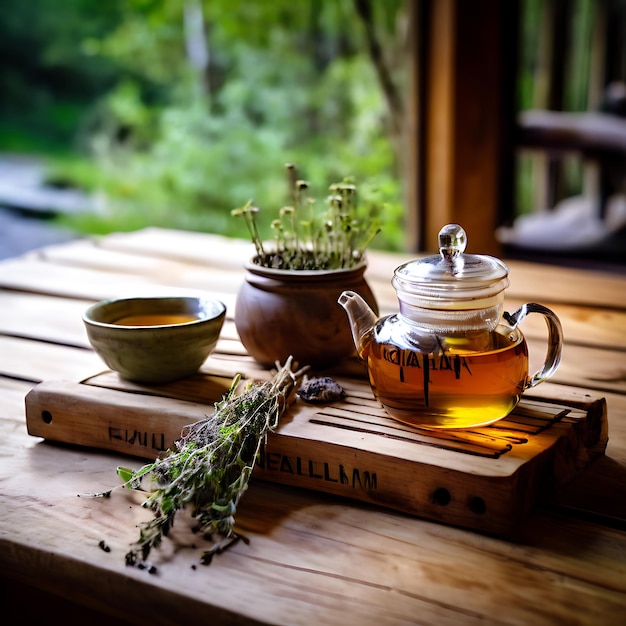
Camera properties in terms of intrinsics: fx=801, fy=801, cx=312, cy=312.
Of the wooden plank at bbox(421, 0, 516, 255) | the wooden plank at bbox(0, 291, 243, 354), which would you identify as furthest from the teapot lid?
the wooden plank at bbox(421, 0, 516, 255)

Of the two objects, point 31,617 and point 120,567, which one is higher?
point 120,567

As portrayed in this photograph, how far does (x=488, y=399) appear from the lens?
2.67 feet

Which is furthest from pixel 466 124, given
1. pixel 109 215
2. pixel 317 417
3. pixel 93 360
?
pixel 109 215

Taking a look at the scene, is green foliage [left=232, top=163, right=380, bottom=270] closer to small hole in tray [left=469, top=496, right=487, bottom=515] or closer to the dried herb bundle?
the dried herb bundle

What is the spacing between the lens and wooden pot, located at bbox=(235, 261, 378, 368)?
Result: 103cm

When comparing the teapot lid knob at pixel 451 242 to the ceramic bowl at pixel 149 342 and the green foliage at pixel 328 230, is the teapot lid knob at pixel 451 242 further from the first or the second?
the ceramic bowl at pixel 149 342

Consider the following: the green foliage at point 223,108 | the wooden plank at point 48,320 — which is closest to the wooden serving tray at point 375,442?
the wooden plank at point 48,320

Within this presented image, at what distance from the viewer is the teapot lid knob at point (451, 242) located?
827mm

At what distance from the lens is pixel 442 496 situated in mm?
785

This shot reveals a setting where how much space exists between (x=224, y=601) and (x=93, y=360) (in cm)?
67

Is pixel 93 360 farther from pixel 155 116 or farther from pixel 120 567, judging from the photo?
pixel 155 116

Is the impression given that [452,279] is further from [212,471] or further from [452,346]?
[212,471]

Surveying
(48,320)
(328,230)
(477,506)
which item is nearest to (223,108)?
(48,320)

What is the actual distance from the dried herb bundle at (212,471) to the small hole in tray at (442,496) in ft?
0.59
